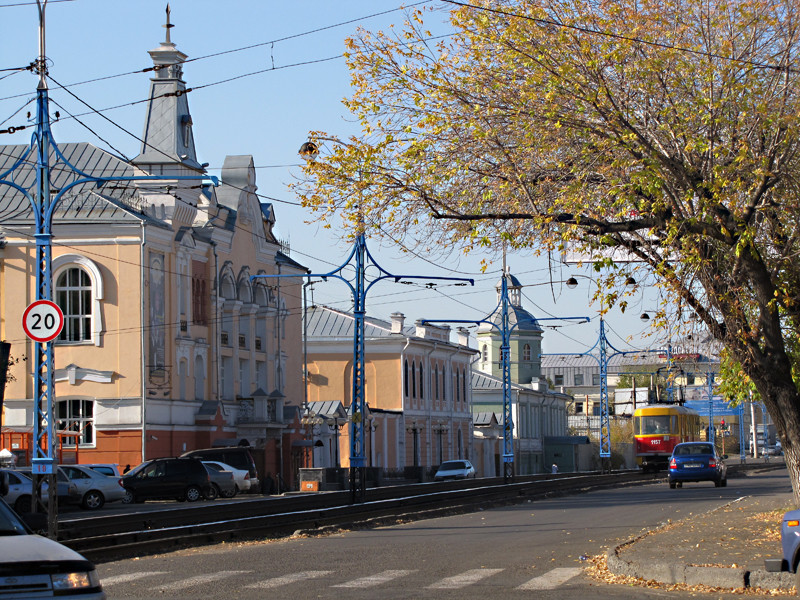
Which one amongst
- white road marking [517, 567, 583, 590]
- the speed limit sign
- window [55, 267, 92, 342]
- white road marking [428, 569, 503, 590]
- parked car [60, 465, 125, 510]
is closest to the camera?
white road marking [517, 567, 583, 590]

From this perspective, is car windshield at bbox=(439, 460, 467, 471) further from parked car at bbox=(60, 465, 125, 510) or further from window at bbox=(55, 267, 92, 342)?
parked car at bbox=(60, 465, 125, 510)

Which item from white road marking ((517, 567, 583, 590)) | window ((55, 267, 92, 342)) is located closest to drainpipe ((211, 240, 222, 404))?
window ((55, 267, 92, 342))

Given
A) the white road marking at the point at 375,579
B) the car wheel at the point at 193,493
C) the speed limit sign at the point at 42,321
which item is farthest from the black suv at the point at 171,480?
the white road marking at the point at 375,579

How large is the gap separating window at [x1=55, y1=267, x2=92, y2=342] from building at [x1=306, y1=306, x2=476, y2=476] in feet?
58.0

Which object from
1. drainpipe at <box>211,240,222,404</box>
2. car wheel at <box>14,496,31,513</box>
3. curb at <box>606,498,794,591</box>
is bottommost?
car wheel at <box>14,496,31,513</box>

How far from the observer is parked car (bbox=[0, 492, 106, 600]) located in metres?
7.98

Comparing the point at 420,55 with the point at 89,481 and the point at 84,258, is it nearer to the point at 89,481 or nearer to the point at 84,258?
the point at 89,481

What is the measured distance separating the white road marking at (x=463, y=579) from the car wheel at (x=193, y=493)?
28707mm

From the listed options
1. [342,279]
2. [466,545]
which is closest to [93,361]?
[342,279]

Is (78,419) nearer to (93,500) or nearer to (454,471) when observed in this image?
(93,500)

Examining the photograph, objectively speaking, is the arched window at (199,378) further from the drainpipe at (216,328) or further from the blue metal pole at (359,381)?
the blue metal pole at (359,381)

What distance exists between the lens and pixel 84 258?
165 ft

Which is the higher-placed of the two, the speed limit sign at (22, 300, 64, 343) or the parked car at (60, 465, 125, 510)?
the speed limit sign at (22, 300, 64, 343)

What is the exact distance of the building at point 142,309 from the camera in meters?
49.7
